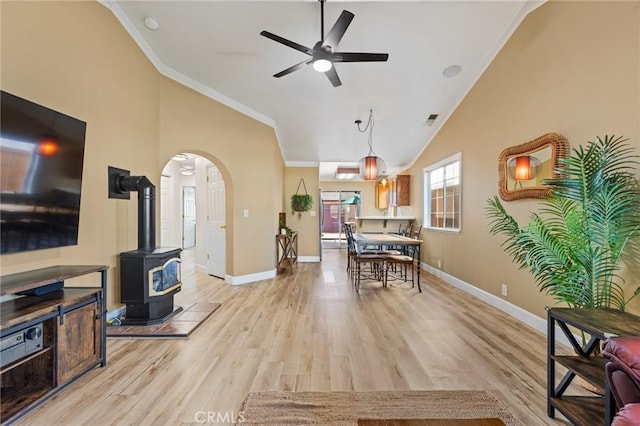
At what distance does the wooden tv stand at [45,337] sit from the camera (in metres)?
1.59

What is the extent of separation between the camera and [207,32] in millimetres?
3250

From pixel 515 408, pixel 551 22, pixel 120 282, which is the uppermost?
pixel 551 22

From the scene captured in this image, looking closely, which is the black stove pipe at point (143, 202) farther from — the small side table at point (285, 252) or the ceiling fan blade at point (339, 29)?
the small side table at point (285, 252)

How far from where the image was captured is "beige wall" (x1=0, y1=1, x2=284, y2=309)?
2.12 meters

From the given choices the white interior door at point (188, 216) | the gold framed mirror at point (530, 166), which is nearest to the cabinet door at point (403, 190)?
the gold framed mirror at point (530, 166)

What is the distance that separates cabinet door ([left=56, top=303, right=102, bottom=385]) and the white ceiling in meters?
3.11

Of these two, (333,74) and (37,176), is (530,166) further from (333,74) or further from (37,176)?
(37,176)

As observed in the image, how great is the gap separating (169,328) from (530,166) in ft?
13.9

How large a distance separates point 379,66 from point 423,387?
151 inches

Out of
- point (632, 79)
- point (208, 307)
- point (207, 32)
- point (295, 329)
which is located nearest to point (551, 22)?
point (632, 79)

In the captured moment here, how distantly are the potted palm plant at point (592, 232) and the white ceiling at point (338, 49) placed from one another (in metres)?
2.14

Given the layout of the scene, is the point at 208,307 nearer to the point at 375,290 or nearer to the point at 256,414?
the point at 256,414

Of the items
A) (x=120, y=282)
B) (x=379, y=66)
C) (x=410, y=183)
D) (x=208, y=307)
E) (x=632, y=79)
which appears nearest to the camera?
(x=632, y=79)

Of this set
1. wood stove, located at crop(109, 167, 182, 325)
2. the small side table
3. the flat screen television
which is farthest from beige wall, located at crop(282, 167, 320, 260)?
the flat screen television
